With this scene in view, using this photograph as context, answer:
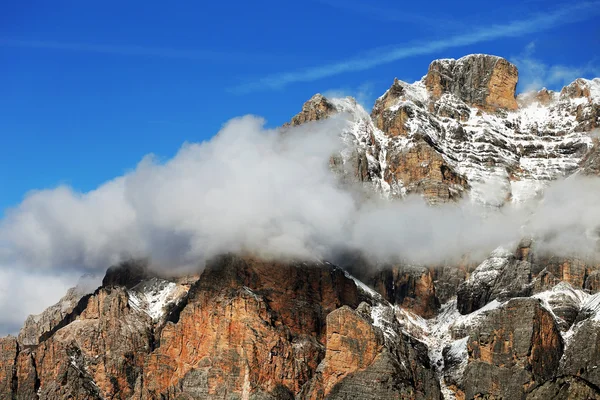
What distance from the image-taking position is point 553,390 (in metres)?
131

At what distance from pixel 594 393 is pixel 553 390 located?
4.98m

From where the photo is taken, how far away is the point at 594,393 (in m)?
127
